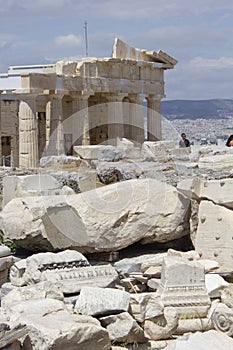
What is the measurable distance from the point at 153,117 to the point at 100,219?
855 inches

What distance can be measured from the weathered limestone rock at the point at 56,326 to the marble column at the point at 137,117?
904 inches

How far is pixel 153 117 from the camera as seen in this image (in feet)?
97.6

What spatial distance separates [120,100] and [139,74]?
1.79 metres

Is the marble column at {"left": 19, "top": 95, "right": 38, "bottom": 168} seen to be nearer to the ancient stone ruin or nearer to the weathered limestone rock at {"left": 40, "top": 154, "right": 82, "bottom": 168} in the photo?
the weathered limestone rock at {"left": 40, "top": 154, "right": 82, "bottom": 168}

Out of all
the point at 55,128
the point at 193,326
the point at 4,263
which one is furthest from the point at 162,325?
the point at 55,128

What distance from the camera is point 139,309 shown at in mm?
6141

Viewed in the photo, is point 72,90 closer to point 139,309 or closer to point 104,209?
point 104,209

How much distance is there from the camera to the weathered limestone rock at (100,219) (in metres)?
8.23

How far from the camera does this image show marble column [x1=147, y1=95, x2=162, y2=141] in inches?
1152

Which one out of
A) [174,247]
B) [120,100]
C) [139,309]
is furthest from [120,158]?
[120,100]

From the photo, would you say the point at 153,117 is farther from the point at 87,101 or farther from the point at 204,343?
the point at 204,343

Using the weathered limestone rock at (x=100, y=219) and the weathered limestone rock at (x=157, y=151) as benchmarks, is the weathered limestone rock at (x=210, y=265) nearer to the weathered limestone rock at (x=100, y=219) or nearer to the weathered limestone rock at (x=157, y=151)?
the weathered limestone rock at (x=100, y=219)

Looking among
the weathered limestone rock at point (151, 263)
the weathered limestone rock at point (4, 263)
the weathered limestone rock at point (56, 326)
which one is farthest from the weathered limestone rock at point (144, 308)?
the weathered limestone rock at point (4, 263)

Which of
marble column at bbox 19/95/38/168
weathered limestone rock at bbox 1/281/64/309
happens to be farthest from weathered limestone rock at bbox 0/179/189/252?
marble column at bbox 19/95/38/168
